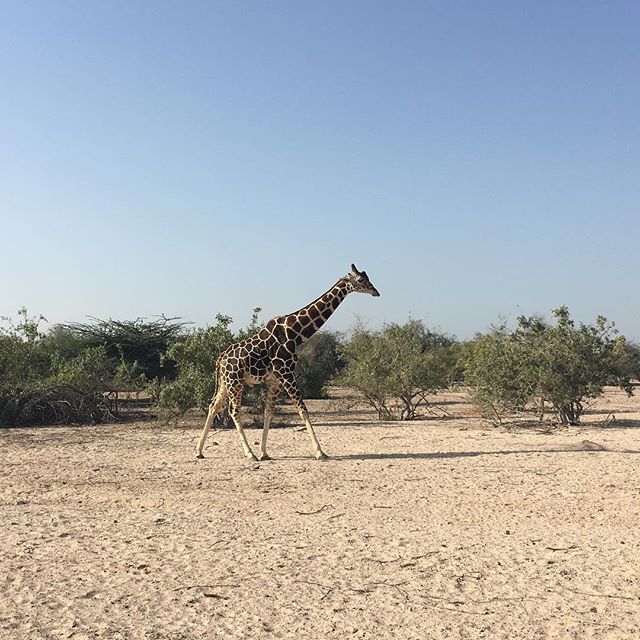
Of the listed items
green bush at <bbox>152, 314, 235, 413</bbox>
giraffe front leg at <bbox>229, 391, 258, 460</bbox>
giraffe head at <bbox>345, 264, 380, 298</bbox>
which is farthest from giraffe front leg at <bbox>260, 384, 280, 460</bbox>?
green bush at <bbox>152, 314, 235, 413</bbox>

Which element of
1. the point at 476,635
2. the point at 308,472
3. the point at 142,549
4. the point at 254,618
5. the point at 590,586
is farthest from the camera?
the point at 308,472

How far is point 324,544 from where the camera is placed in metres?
6.31

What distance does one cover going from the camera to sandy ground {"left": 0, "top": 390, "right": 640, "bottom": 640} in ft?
15.4

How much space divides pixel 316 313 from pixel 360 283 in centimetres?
87

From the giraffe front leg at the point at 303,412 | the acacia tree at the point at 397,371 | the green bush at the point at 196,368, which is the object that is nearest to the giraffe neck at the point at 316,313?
the giraffe front leg at the point at 303,412

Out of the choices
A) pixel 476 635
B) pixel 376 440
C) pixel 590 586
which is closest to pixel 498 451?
pixel 376 440

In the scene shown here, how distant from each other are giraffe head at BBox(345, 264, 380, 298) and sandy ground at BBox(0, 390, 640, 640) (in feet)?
8.44

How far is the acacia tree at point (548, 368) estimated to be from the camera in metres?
15.0

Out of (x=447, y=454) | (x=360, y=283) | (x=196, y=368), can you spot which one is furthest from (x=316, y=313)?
(x=196, y=368)

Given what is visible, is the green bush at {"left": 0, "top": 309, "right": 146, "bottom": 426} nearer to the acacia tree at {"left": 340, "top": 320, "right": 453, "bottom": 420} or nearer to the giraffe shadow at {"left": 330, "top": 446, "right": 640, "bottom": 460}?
the acacia tree at {"left": 340, "top": 320, "right": 453, "bottom": 420}

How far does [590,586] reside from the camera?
5207mm

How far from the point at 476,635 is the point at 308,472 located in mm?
5387

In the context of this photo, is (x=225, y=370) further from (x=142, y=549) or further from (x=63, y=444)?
(x=142, y=549)

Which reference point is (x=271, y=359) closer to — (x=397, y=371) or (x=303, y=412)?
(x=303, y=412)
